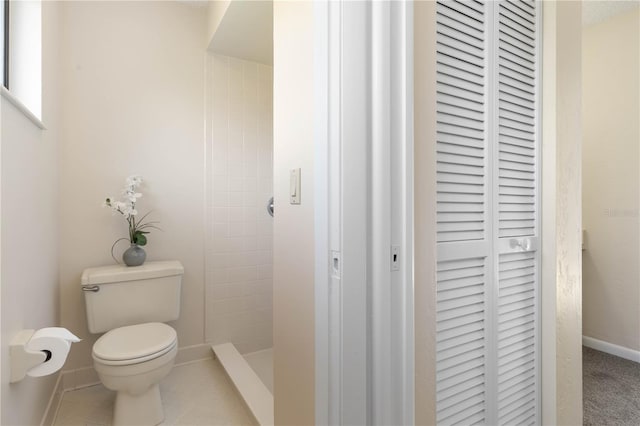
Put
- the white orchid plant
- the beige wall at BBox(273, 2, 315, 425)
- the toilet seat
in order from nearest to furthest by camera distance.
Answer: the beige wall at BBox(273, 2, 315, 425) < the toilet seat < the white orchid plant

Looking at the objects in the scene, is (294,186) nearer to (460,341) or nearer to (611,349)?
(460,341)

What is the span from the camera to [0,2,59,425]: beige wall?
3.26 feet

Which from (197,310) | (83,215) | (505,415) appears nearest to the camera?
(505,415)

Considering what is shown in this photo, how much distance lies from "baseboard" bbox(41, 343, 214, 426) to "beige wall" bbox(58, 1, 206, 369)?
0.16ft

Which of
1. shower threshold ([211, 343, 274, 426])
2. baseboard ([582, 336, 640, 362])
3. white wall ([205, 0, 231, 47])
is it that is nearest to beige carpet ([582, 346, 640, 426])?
baseboard ([582, 336, 640, 362])

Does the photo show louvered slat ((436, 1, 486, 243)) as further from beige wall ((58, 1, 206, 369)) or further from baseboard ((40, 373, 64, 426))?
baseboard ((40, 373, 64, 426))

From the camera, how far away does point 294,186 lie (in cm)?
96

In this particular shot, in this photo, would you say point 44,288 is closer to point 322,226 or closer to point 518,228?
point 322,226

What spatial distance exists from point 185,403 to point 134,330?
0.49m

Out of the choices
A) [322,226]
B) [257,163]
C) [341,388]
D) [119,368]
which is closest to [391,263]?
[322,226]

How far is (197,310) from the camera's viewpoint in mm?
2223

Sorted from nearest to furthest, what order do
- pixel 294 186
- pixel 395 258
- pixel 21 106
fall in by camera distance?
1. pixel 395 258
2. pixel 294 186
3. pixel 21 106

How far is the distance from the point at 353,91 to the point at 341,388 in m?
0.64

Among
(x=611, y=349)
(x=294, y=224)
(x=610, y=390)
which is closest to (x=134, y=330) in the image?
(x=294, y=224)
